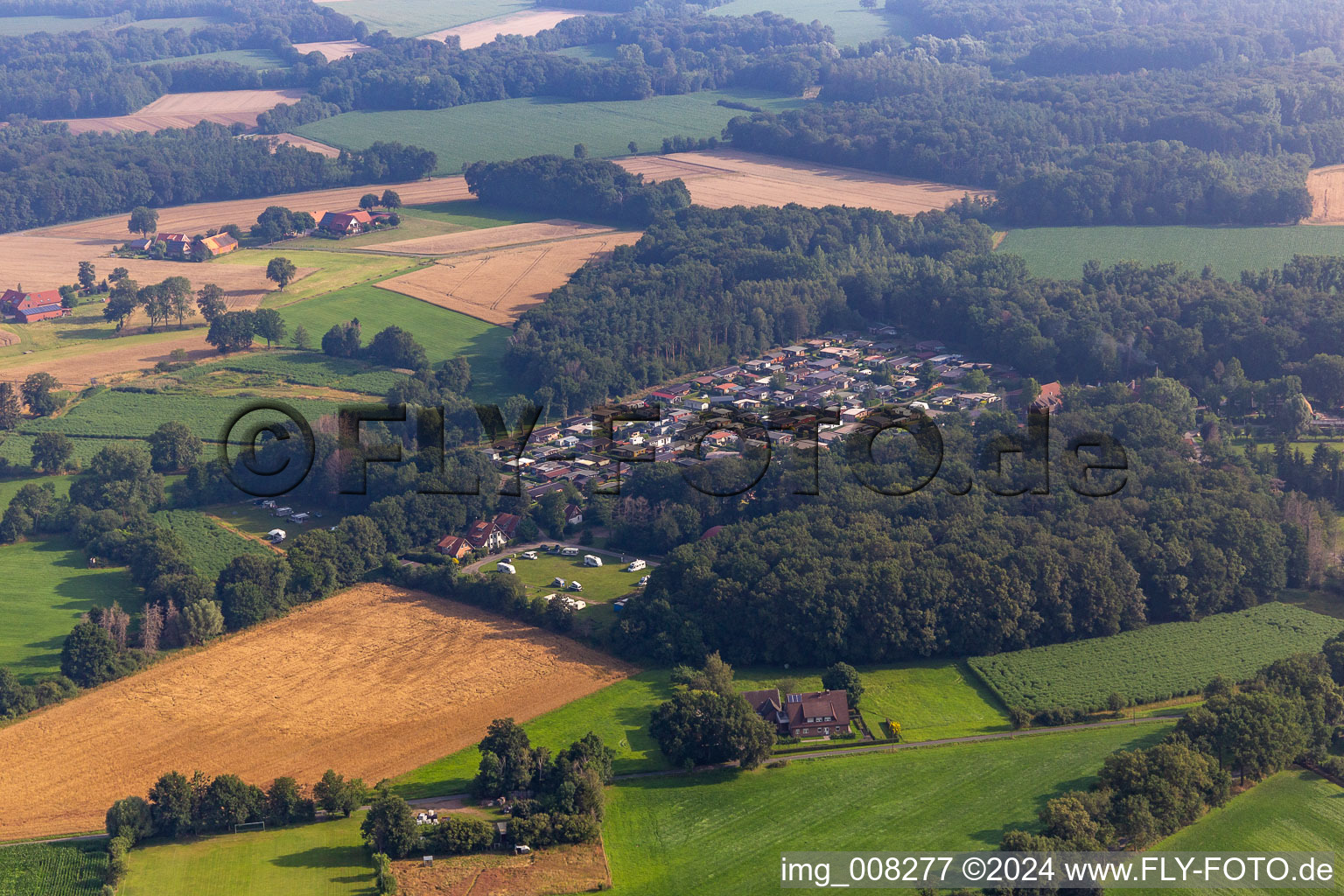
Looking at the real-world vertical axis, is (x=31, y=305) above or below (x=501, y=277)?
below

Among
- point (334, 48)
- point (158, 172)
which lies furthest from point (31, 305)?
point (334, 48)

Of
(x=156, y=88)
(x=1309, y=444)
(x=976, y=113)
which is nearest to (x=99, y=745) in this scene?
(x=1309, y=444)

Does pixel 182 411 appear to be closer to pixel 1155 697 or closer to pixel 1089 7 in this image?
pixel 1155 697

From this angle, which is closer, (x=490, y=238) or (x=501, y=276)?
(x=501, y=276)

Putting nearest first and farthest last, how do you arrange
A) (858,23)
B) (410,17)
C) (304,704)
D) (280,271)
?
1. (304,704)
2. (280,271)
3. (858,23)
4. (410,17)

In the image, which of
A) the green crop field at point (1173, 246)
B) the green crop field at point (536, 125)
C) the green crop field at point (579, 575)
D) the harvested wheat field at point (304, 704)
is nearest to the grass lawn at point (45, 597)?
the harvested wheat field at point (304, 704)

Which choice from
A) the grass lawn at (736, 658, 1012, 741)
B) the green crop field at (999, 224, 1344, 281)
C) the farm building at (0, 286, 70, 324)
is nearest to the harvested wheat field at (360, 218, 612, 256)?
the farm building at (0, 286, 70, 324)

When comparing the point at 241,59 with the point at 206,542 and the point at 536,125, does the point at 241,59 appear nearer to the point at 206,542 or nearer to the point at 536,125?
the point at 536,125

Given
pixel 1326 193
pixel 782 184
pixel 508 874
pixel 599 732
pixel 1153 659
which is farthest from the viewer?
pixel 782 184
